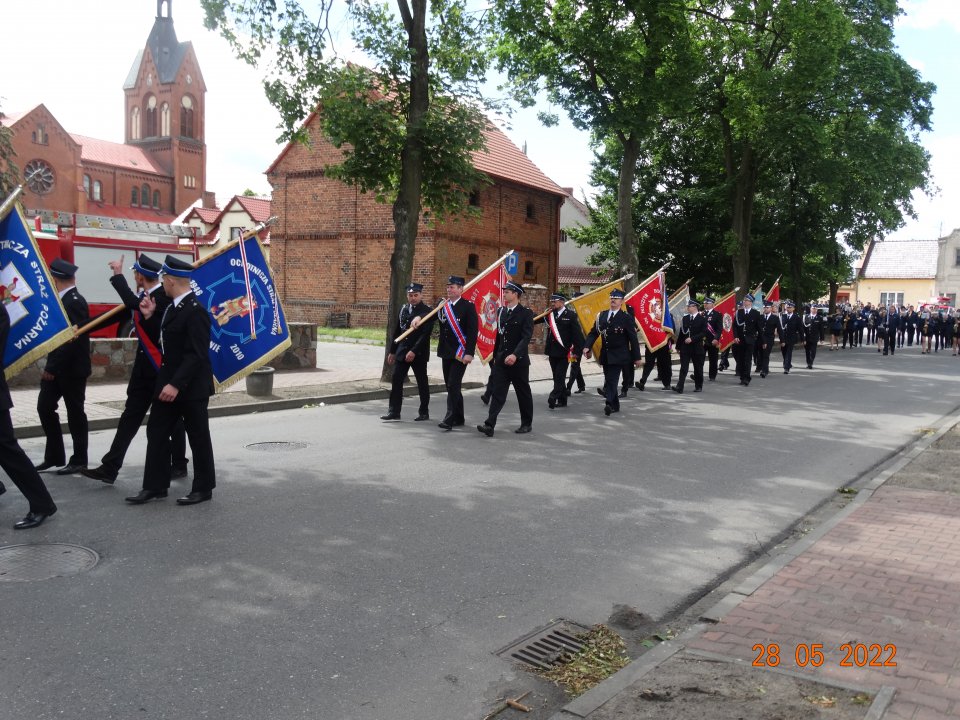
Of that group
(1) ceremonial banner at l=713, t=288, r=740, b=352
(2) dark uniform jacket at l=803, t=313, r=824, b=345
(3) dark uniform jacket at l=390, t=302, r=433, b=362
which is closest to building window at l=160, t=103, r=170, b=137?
(2) dark uniform jacket at l=803, t=313, r=824, b=345

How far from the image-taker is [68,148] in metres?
72.9

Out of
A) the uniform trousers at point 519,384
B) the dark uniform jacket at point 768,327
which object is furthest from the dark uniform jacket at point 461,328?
the dark uniform jacket at point 768,327

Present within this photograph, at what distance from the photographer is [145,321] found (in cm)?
718

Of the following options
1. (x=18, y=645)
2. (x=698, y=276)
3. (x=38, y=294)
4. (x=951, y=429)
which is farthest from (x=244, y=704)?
(x=698, y=276)

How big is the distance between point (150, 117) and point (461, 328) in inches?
3554

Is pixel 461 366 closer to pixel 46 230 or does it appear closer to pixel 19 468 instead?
pixel 19 468

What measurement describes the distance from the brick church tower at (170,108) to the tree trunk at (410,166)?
255ft

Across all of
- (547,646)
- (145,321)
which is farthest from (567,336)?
(547,646)

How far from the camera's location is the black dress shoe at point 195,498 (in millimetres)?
6562

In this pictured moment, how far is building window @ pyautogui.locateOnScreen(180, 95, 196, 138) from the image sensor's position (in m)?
89.1

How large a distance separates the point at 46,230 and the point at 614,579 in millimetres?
17020
